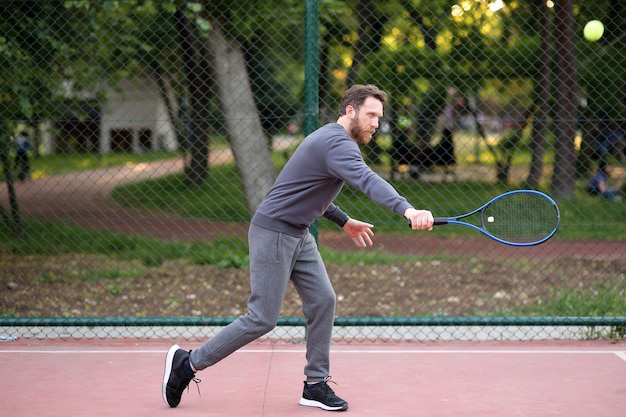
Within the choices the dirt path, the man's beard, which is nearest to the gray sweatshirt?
the man's beard

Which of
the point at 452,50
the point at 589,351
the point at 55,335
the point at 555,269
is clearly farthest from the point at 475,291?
the point at 452,50

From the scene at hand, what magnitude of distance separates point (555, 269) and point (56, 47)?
5884mm

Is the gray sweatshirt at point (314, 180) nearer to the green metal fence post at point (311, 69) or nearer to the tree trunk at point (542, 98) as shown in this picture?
the green metal fence post at point (311, 69)

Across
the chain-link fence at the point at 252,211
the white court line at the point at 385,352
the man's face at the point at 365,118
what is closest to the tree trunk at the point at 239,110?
the chain-link fence at the point at 252,211

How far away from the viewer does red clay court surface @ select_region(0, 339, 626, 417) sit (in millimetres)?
4980

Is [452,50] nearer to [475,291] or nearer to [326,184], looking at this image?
[475,291]

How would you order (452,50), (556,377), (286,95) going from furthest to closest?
(286,95) < (452,50) < (556,377)

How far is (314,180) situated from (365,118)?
1.38 feet

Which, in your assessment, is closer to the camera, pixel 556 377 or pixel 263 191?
pixel 556 377

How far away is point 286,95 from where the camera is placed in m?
24.7

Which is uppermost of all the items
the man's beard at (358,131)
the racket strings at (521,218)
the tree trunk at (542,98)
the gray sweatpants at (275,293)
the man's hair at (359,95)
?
the tree trunk at (542,98)

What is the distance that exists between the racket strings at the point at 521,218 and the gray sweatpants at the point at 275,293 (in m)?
1.01

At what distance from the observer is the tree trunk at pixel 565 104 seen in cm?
1240

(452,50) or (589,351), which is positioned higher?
(452,50)
